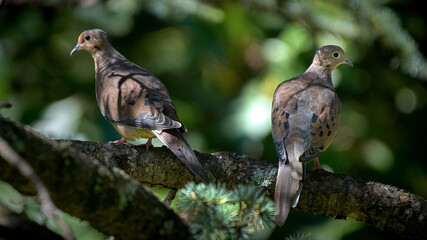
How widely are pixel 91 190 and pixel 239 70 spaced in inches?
172

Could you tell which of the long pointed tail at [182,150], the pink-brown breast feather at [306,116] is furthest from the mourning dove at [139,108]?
the pink-brown breast feather at [306,116]

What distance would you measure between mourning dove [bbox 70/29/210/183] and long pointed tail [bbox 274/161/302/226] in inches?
16.9

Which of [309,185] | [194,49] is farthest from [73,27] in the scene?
[309,185]

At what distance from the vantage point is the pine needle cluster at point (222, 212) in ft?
5.61

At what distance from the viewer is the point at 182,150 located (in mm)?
2898

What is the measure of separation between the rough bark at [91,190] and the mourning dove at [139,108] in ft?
3.81

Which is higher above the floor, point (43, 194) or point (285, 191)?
point (43, 194)

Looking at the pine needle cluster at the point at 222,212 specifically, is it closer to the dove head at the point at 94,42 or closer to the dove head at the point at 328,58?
the dove head at the point at 328,58

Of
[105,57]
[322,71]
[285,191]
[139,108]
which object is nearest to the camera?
[285,191]

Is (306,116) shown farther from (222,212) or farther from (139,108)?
(222,212)

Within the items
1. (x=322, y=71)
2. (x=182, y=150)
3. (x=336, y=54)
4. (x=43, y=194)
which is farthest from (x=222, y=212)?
(x=336, y=54)

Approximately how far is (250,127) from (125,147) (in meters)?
2.30

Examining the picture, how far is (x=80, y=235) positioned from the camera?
15.3 ft

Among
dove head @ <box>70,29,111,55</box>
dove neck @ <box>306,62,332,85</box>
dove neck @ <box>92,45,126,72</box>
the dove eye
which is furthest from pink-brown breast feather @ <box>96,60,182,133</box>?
the dove eye
